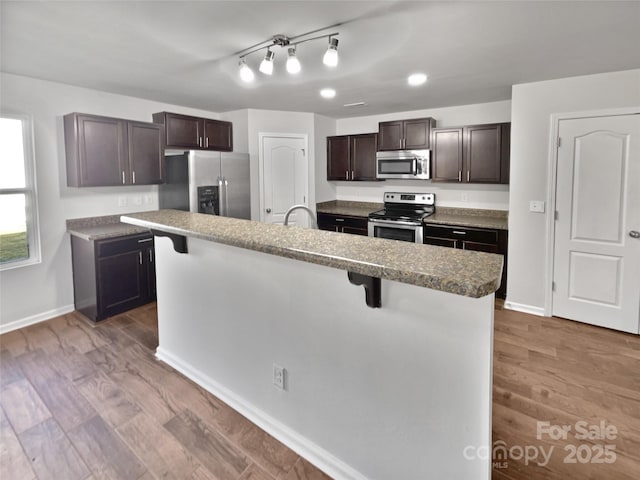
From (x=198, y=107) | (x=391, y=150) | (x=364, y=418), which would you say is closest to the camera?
(x=364, y=418)

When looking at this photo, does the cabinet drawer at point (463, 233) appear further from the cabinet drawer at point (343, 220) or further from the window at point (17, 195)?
the window at point (17, 195)

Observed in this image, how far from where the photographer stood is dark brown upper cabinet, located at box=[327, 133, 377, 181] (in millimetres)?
5336

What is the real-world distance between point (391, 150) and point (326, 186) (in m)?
1.26

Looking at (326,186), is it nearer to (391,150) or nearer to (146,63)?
(391,150)

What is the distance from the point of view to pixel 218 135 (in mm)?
4832

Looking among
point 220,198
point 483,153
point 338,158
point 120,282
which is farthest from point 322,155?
point 120,282

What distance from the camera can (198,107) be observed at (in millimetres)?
4656

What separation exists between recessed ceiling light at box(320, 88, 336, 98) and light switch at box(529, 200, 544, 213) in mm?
2381

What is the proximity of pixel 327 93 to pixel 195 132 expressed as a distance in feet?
5.78

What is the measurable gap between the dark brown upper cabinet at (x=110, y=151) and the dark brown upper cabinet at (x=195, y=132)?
0.20 meters

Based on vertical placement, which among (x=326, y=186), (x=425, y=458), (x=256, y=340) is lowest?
(x=425, y=458)

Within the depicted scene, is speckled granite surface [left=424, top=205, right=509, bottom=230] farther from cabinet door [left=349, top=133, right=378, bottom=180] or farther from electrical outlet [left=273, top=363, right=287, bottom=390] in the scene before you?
electrical outlet [left=273, top=363, right=287, bottom=390]

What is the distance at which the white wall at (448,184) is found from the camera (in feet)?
15.0

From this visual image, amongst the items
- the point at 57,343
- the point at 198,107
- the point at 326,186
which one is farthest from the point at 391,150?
the point at 57,343
